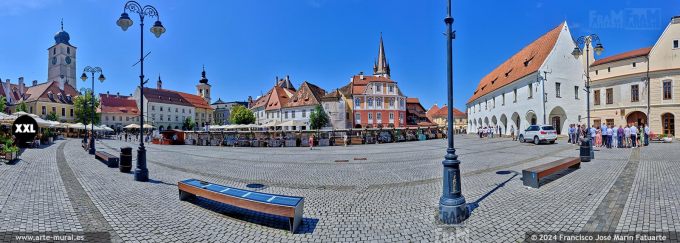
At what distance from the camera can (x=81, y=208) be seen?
6.33 meters

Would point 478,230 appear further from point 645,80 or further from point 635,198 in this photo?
point 645,80

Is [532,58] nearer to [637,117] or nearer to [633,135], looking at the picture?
[637,117]

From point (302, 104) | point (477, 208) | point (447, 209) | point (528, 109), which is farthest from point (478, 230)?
point (302, 104)

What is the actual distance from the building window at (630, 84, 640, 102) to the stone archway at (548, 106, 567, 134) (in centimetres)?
597

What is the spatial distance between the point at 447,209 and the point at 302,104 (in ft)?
171

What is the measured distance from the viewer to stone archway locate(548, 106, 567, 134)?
34531 mm

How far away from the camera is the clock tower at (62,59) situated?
98000 mm

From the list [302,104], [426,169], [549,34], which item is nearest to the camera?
[426,169]

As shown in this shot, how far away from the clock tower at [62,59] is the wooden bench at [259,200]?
4825 inches

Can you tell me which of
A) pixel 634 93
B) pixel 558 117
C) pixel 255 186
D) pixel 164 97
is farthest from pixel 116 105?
pixel 634 93

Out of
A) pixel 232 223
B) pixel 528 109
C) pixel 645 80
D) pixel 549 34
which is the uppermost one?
pixel 549 34

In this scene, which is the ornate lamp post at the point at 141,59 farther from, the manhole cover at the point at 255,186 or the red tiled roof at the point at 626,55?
the red tiled roof at the point at 626,55

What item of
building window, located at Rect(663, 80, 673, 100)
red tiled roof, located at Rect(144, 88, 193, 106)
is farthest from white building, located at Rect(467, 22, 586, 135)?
red tiled roof, located at Rect(144, 88, 193, 106)

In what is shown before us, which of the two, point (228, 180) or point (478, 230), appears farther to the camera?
point (228, 180)
